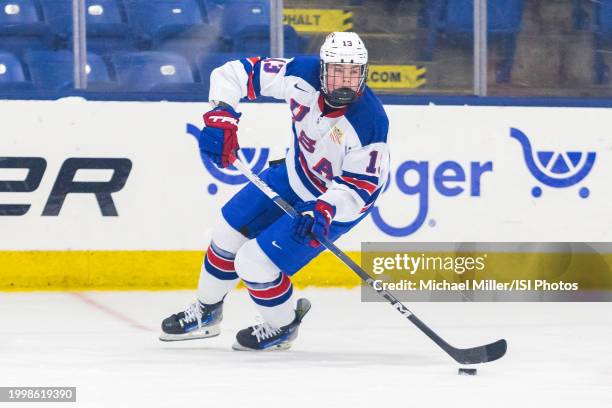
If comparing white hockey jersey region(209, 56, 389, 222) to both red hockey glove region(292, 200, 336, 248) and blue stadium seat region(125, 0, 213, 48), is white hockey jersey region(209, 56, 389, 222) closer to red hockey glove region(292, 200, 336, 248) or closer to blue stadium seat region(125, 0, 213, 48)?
red hockey glove region(292, 200, 336, 248)

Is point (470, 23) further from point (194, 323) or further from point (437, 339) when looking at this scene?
point (437, 339)

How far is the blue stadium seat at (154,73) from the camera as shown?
6082 mm

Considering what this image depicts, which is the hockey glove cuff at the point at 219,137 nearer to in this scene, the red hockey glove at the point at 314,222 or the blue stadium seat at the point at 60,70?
the red hockey glove at the point at 314,222

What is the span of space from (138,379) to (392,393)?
71cm

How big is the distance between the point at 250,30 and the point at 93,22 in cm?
73

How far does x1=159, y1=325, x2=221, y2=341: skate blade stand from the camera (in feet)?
14.5

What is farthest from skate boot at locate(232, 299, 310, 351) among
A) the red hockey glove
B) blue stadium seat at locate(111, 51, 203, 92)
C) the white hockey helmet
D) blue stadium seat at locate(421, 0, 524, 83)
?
blue stadium seat at locate(421, 0, 524, 83)

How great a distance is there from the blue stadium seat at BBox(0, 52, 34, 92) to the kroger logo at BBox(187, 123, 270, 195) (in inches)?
30.5

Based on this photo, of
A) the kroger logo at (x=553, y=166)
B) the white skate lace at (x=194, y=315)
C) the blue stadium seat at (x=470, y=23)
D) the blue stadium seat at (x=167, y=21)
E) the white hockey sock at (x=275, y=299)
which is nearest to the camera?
the white hockey sock at (x=275, y=299)

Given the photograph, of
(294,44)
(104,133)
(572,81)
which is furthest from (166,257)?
(572,81)

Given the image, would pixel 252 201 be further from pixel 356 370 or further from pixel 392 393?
pixel 392 393

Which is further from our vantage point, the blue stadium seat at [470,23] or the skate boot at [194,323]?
the blue stadium seat at [470,23]

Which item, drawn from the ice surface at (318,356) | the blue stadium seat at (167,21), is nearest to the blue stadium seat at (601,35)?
the ice surface at (318,356)

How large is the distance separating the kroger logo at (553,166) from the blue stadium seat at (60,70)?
1.94 meters
